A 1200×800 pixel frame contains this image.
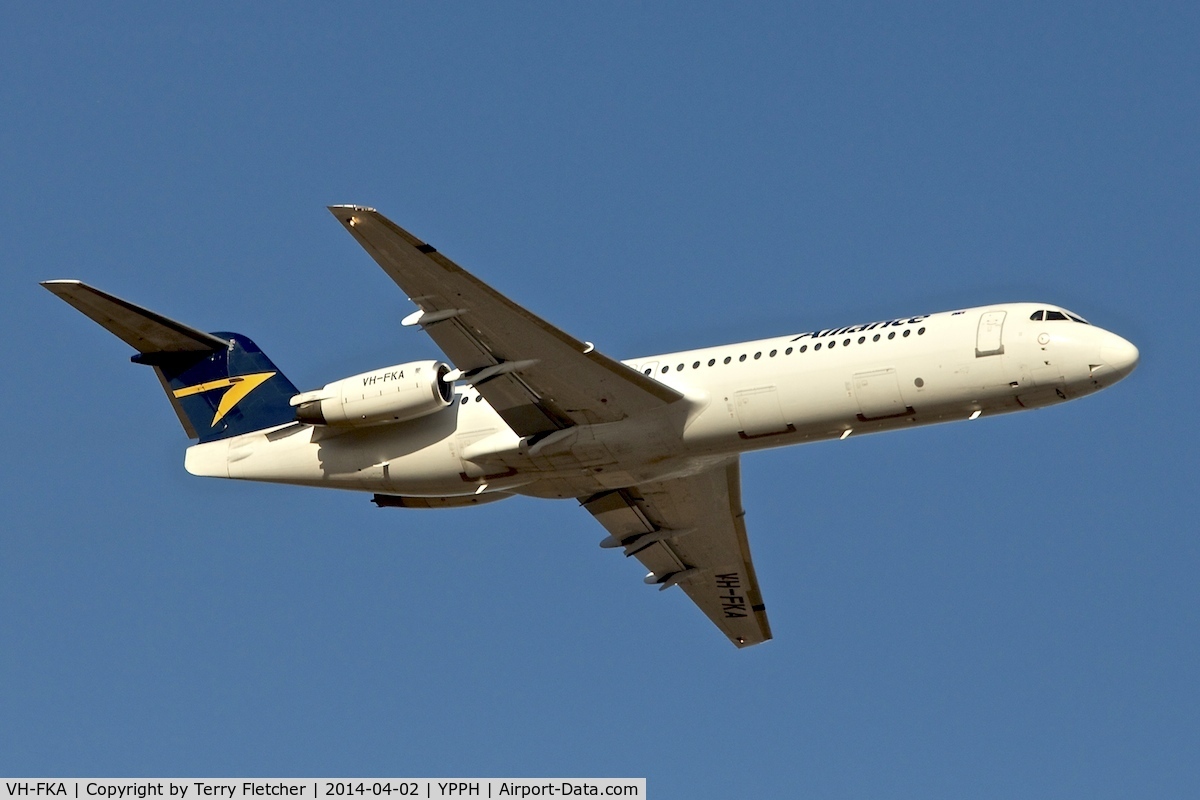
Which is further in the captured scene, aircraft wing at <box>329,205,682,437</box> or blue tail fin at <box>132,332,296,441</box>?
blue tail fin at <box>132,332,296,441</box>

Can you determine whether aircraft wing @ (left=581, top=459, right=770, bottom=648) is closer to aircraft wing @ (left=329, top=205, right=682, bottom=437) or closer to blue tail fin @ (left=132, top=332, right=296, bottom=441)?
aircraft wing @ (left=329, top=205, right=682, bottom=437)

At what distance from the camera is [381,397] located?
33375mm

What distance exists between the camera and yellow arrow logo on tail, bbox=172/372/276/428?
3694 cm

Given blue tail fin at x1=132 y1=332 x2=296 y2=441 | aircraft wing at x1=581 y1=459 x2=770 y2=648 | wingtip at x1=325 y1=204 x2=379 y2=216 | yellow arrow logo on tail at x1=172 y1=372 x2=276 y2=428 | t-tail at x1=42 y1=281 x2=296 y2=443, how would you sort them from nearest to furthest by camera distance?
wingtip at x1=325 y1=204 x2=379 y2=216 < aircraft wing at x1=581 y1=459 x2=770 y2=648 < t-tail at x1=42 y1=281 x2=296 y2=443 < blue tail fin at x1=132 y1=332 x2=296 y2=441 < yellow arrow logo on tail at x1=172 y1=372 x2=276 y2=428

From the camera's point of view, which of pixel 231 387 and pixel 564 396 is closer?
pixel 564 396

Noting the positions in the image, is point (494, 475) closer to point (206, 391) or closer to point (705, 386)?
point (705, 386)

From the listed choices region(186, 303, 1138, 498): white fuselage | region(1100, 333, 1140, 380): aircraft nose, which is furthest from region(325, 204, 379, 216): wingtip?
region(1100, 333, 1140, 380): aircraft nose

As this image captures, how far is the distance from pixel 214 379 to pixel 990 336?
57.9 ft

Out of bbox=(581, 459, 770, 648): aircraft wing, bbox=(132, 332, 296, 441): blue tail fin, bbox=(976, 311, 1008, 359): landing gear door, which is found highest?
bbox=(132, 332, 296, 441): blue tail fin

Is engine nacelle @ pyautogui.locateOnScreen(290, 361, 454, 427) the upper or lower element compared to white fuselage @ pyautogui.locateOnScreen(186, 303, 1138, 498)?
upper

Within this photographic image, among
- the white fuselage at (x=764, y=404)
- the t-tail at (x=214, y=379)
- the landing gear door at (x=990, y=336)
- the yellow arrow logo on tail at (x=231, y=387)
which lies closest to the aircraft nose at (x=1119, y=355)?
the white fuselage at (x=764, y=404)

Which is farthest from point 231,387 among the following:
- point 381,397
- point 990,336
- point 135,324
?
point 990,336

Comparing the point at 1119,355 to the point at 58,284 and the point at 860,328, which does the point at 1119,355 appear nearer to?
the point at 860,328

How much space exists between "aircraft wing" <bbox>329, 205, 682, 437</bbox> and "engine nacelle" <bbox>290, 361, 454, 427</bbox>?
1.38m
